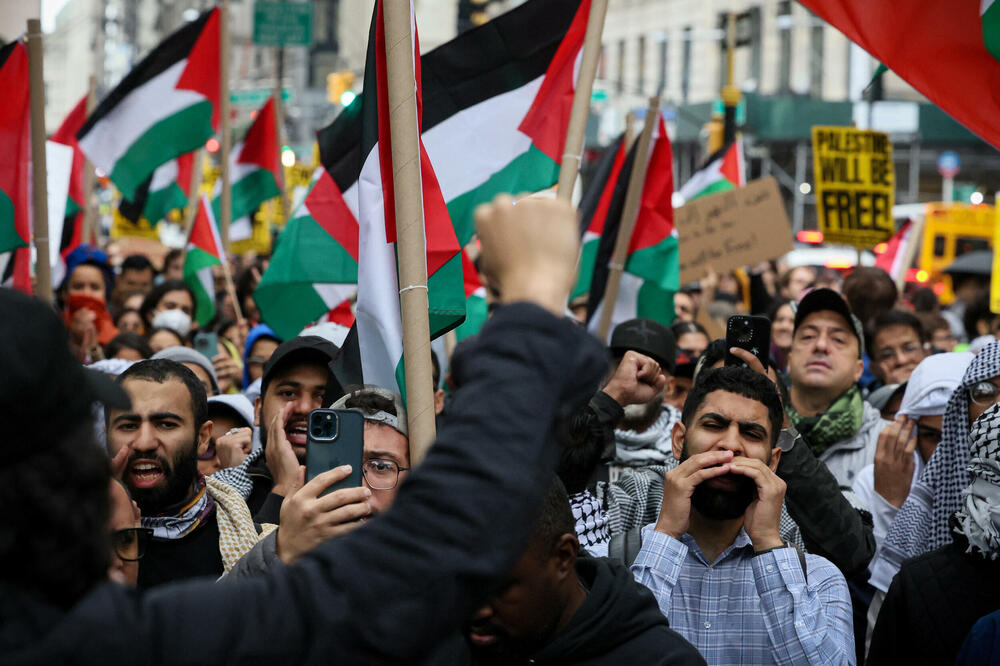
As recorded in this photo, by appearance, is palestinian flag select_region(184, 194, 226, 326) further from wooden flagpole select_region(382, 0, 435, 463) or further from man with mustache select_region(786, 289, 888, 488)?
wooden flagpole select_region(382, 0, 435, 463)

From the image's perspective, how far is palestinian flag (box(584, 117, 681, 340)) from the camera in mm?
6859

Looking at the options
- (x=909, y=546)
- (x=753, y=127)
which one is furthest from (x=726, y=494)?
(x=753, y=127)

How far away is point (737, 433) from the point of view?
3604mm

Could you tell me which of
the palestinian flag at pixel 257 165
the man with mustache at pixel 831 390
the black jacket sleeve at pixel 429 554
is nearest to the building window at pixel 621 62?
the palestinian flag at pixel 257 165

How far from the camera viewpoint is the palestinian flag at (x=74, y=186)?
10.3 metres

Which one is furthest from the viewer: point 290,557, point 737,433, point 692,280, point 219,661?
point 692,280

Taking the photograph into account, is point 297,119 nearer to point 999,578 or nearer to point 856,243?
point 856,243

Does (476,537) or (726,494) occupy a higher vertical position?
(476,537)

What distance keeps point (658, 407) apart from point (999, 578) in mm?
1899

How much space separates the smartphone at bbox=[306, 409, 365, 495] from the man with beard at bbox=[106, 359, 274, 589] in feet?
3.57

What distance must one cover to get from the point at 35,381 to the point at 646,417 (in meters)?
3.90

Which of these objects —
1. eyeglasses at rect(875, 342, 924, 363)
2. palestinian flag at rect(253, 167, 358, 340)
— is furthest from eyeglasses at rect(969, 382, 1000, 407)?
eyeglasses at rect(875, 342, 924, 363)

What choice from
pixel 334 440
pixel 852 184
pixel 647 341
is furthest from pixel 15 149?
pixel 852 184

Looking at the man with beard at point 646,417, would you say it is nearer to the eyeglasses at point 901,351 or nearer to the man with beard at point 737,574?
the man with beard at point 737,574
